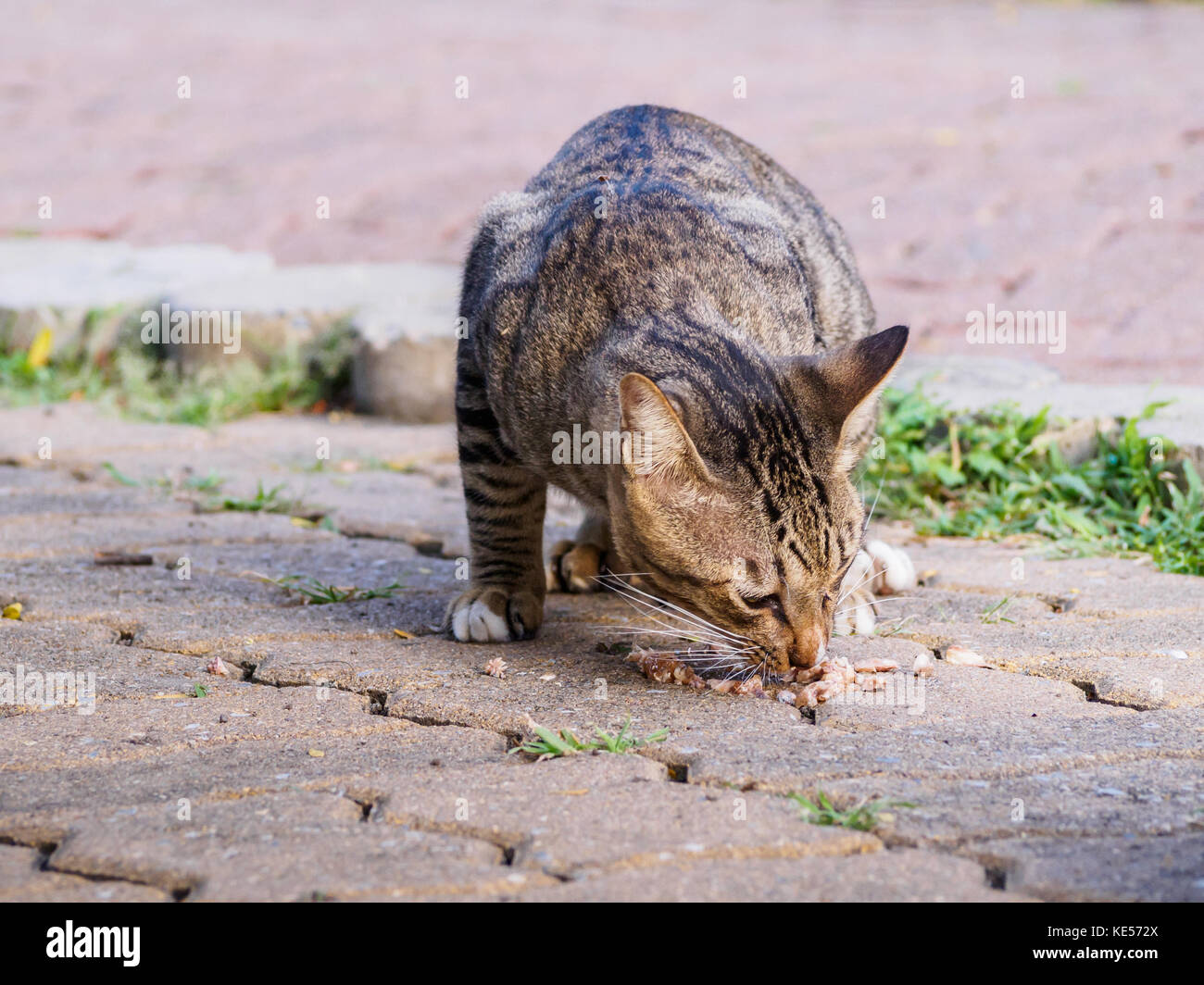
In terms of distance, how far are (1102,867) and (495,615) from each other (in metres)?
1.77

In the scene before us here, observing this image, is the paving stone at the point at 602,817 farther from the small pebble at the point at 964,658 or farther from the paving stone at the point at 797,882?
the small pebble at the point at 964,658

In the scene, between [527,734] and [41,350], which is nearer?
[527,734]

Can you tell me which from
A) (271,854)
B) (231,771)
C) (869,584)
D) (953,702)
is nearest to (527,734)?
(231,771)

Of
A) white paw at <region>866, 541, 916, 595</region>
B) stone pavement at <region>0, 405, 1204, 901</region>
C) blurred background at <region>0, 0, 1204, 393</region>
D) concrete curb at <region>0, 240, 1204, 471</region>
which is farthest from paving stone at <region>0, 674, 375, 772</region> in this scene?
blurred background at <region>0, 0, 1204, 393</region>

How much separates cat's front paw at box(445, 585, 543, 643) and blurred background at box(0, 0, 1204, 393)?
295cm

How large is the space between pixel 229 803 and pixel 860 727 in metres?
1.26

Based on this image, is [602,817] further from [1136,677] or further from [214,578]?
[214,578]

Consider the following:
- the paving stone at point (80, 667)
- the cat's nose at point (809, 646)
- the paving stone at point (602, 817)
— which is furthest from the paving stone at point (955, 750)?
the paving stone at point (80, 667)

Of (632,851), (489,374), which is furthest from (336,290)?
(632,851)

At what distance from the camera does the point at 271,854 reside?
208 centimetres

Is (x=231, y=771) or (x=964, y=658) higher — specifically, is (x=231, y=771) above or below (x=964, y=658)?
below

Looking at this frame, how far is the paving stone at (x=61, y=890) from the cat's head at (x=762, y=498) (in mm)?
1294

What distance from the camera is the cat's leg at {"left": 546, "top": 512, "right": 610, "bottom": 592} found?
155 inches

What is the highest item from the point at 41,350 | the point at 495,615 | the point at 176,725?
the point at 41,350
